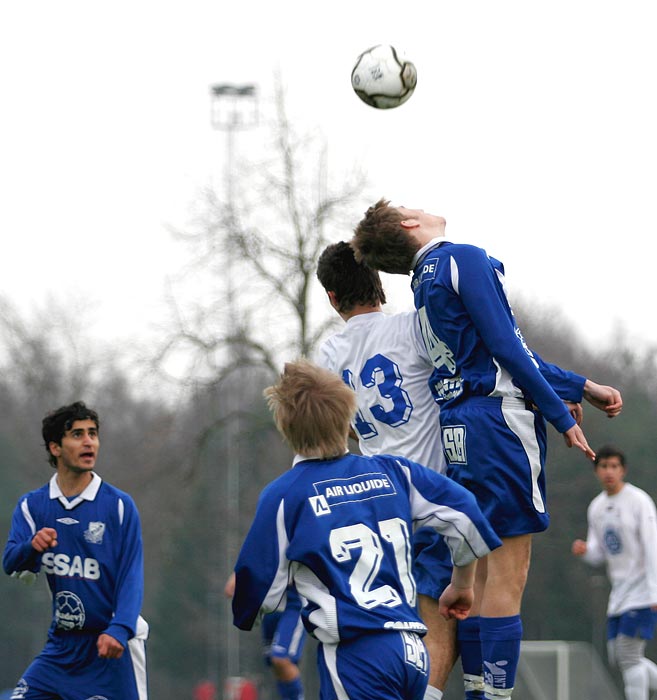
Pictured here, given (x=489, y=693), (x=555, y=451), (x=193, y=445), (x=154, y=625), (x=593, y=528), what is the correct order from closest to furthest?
(x=489, y=693) < (x=593, y=528) < (x=193, y=445) < (x=555, y=451) < (x=154, y=625)

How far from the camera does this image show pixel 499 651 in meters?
5.12

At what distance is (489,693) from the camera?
16.9ft

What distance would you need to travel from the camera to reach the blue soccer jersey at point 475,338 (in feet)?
16.6

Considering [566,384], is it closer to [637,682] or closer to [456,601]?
[456,601]

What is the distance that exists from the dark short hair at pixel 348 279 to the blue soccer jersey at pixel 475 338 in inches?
19.3

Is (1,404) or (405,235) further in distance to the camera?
(1,404)

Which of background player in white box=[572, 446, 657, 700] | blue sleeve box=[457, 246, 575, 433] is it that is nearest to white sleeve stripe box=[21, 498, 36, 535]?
blue sleeve box=[457, 246, 575, 433]

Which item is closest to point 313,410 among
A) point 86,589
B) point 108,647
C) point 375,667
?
point 375,667

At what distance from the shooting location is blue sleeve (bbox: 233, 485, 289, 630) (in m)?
4.15

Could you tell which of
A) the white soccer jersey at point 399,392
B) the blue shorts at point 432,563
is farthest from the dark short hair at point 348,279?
the blue shorts at point 432,563

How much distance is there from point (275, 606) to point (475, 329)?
1556mm

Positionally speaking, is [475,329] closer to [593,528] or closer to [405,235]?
[405,235]

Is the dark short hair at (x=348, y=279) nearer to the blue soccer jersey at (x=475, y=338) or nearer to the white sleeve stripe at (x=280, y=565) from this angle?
the blue soccer jersey at (x=475, y=338)

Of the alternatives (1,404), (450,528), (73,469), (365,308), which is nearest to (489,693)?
(450,528)
